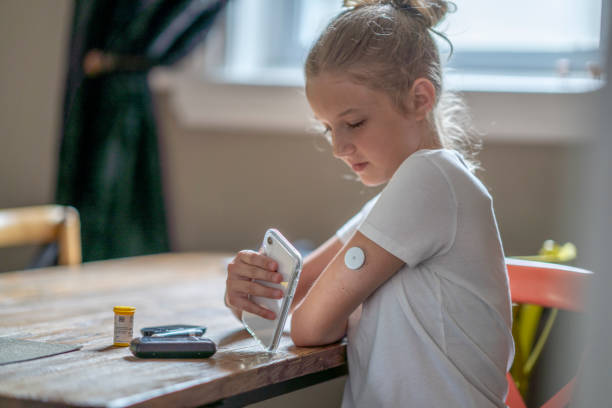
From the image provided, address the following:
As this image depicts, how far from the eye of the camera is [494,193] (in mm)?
1890

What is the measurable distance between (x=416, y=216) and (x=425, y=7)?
1.11ft

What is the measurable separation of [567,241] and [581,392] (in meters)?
1.43

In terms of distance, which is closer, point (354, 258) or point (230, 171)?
point (354, 258)

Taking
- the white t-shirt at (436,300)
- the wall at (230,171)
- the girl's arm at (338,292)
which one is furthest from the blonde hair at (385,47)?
the wall at (230,171)

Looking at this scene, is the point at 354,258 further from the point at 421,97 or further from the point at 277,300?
the point at 421,97

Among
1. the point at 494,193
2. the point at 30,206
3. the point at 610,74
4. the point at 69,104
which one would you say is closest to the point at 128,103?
the point at 69,104

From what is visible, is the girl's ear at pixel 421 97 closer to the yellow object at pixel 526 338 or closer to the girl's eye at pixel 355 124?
the girl's eye at pixel 355 124

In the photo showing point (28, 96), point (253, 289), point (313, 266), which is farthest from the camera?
point (28, 96)

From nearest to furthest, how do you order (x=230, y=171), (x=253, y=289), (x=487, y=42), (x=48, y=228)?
(x=253, y=289) < (x=48, y=228) < (x=487, y=42) < (x=230, y=171)

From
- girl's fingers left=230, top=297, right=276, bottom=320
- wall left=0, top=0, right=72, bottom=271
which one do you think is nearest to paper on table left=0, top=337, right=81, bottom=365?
girl's fingers left=230, top=297, right=276, bottom=320

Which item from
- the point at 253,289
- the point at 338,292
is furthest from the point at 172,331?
the point at 338,292

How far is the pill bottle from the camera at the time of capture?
919 millimetres

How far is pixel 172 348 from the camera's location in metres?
0.84

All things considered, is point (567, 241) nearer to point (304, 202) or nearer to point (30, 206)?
point (304, 202)
